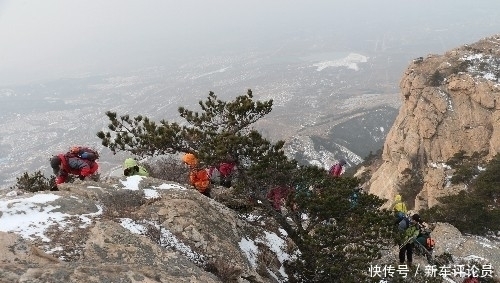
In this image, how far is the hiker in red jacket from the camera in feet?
39.8

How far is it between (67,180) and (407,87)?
41.0 metres

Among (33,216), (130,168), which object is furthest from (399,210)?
(33,216)

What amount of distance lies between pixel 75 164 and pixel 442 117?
3800 cm

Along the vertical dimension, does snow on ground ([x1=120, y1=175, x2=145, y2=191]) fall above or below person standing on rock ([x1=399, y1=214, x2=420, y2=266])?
above

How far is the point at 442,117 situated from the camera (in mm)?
40750

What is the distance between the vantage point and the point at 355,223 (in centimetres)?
1133

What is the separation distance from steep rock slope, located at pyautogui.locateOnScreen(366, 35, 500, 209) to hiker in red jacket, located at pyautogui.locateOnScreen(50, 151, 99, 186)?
2981 centimetres

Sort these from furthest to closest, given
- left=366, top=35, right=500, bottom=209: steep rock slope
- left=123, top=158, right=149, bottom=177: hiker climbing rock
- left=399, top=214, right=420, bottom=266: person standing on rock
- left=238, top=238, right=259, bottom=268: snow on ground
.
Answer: left=366, top=35, right=500, bottom=209: steep rock slope → left=123, top=158, right=149, bottom=177: hiker climbing rock → left=399, top=214, right=420, bottom=266: person standing on rock → left=238, top=238, right=259, bottom=268: snow on ground

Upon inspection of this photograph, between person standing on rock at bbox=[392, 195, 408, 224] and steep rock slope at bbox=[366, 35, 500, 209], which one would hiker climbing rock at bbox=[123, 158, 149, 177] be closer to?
person standing on rock at bbox=[392, 195, 408, 224]

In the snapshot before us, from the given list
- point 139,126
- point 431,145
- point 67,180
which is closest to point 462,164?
point 431,145

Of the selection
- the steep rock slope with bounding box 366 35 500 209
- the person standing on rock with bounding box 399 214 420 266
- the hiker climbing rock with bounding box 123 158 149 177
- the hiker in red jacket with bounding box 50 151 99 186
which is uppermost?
the hiker in red jacket with bounding box 50 151 99 186

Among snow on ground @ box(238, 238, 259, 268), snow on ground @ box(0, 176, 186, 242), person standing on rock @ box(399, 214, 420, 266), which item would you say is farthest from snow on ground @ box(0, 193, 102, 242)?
person standing on rock @ box(399, 214, 420, 266)

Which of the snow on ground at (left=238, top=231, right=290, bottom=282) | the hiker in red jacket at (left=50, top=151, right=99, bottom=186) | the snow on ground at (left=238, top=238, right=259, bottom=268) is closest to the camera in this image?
the snow on ground at (left=238, top=238, right=259, bottom=268)

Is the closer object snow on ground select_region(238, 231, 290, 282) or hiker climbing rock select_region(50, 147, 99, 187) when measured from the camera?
snow on ground select_region(238, 231, 290, 282)
